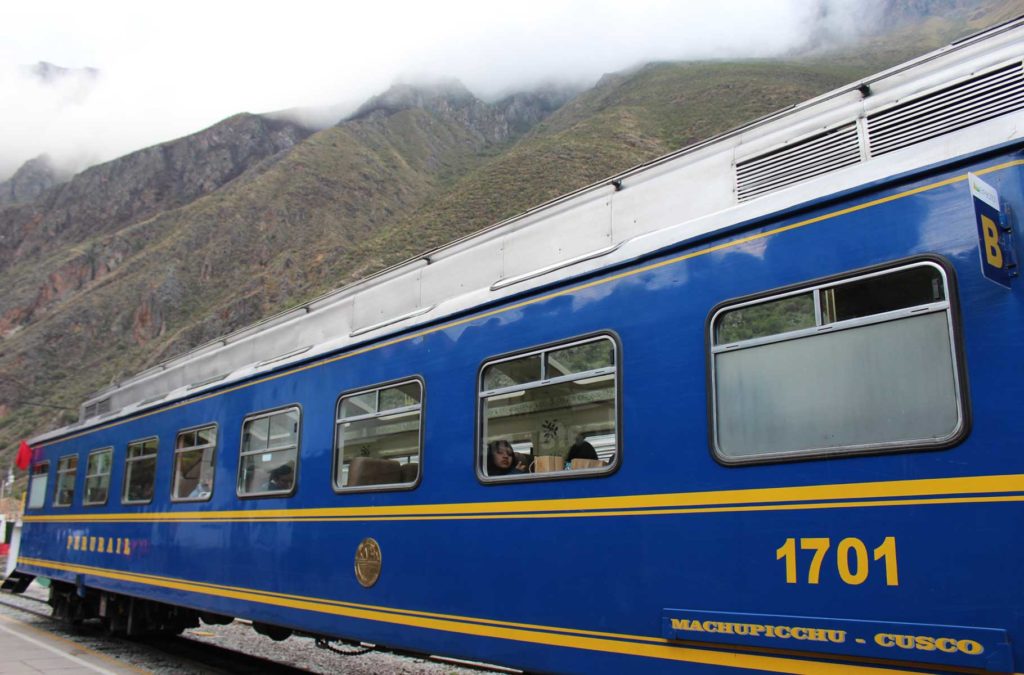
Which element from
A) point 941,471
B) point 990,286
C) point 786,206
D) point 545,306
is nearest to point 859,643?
point 941,471

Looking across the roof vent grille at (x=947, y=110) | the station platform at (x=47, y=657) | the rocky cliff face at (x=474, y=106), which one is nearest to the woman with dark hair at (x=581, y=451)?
the roof vent grille at (x=947, y=110)

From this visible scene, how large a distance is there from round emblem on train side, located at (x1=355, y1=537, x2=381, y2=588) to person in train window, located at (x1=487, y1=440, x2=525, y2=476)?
124 cm

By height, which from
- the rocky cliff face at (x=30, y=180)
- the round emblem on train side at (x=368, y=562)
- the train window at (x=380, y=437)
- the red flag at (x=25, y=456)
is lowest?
the round emblem on train side at (x=368, y=562)

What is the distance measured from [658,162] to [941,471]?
9.19ft

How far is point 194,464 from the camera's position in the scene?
908cm

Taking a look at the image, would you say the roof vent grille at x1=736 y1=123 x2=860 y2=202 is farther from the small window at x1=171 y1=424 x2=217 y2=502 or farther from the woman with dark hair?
the small window at x1=171 y1=424 x2=217 y2=502

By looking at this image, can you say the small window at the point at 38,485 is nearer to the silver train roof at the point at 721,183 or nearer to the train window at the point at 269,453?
the train window at the point at 269,453

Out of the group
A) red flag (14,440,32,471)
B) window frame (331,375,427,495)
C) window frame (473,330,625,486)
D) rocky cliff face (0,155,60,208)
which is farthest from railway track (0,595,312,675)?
rocky cliff face (0,155,60,208)

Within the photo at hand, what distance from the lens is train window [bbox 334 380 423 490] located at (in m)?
6.15

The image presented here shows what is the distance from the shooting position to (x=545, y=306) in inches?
212

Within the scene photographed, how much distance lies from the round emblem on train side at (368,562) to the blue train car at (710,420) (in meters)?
0.03

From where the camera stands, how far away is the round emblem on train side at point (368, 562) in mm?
6129

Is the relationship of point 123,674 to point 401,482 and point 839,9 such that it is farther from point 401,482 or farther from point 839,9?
point 839,9

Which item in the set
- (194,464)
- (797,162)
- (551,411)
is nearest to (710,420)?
(551,411)
